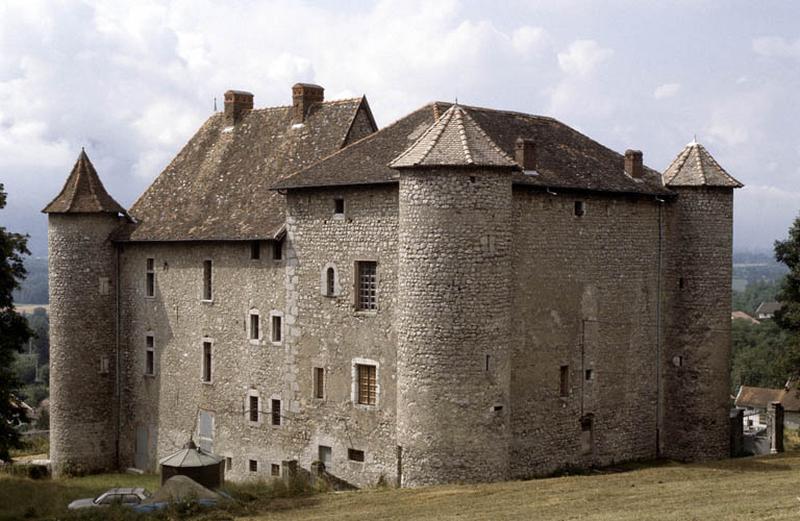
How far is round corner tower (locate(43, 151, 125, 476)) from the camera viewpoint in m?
37.8

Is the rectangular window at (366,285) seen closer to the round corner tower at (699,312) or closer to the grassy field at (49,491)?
the grassy field at (49,491)

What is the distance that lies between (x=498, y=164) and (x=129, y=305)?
17.1m

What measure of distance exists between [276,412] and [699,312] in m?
14.2

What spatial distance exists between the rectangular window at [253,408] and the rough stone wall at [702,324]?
13.8m

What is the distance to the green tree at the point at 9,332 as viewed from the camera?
93.4 ft

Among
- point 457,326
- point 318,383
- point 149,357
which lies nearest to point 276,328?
point 318,383

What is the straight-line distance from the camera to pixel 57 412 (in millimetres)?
38156

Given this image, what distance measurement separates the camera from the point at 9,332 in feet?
98.6

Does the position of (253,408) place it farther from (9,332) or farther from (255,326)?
(9,332)

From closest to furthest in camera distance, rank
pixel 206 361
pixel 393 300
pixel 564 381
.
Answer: pixel 393 300 → pixel 564 381 → pixel 206 361

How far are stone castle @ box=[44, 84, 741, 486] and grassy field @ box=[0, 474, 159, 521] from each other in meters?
1.64

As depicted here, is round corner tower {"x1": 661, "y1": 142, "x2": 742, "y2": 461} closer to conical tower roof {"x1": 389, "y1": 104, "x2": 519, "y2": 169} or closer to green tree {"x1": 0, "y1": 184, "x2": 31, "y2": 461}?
conical tower roof {"x1": 389, "y1": 104, "x2": 519, "y2": 169}

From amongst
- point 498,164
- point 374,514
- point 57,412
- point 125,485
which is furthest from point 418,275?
point 57,412

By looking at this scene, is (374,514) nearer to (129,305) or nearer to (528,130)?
(528,130)
